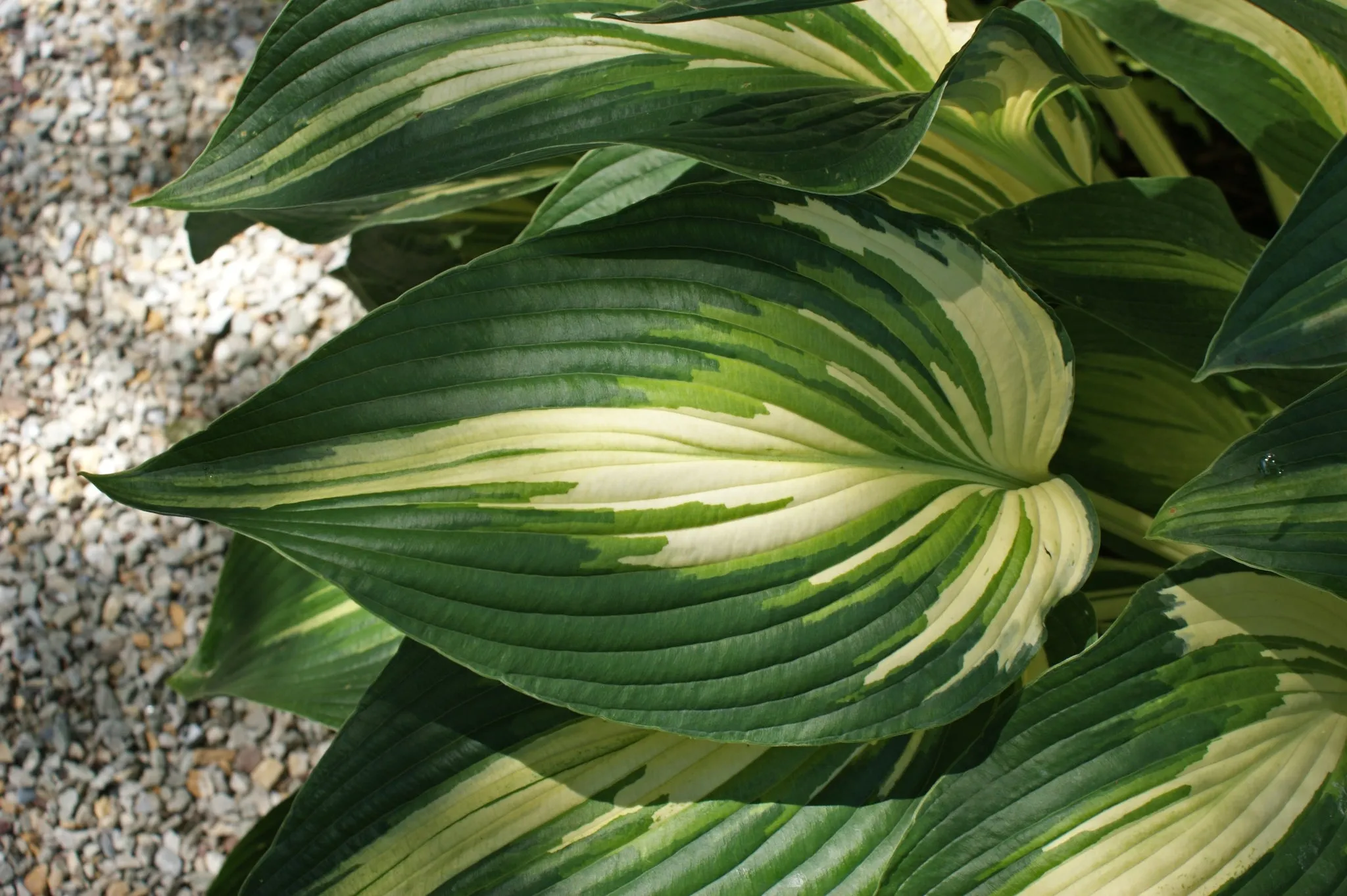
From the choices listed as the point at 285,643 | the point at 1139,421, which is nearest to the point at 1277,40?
the point at 1139,421

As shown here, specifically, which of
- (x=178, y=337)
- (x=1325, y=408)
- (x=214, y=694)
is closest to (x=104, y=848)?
(x=214, y=694)

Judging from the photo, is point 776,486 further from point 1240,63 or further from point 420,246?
point 420,246

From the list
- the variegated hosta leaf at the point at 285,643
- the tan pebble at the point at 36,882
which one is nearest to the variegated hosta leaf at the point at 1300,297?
the variegated hosta leaf at the point at 285,643

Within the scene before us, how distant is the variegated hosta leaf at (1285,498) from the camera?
A: 604 millimetres

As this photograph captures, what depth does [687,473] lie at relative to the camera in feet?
2.16

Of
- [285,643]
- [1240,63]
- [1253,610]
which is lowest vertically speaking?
[285,643]

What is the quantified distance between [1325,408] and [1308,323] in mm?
86

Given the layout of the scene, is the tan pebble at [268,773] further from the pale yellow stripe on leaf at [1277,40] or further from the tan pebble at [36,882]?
the pale yellow stripe on leaf at [1277,40]

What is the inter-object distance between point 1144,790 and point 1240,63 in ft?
1.80

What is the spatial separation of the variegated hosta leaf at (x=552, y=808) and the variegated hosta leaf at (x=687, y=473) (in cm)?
11

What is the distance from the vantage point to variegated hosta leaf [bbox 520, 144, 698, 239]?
930 mm

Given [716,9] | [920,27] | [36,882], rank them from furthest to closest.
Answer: [36,882]
[920,27]
[716,9]

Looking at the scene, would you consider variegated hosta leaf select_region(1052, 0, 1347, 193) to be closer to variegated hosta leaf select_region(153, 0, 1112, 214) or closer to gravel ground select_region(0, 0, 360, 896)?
variegated hosta leaf select_region(153, 0, 1112, 214)

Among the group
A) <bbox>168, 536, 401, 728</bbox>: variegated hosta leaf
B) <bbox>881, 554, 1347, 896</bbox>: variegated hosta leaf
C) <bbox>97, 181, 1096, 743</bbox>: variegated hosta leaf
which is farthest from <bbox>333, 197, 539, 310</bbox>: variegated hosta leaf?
<bbox>881, 554, 1347, 896</bbox>: variegated hosta leaf
